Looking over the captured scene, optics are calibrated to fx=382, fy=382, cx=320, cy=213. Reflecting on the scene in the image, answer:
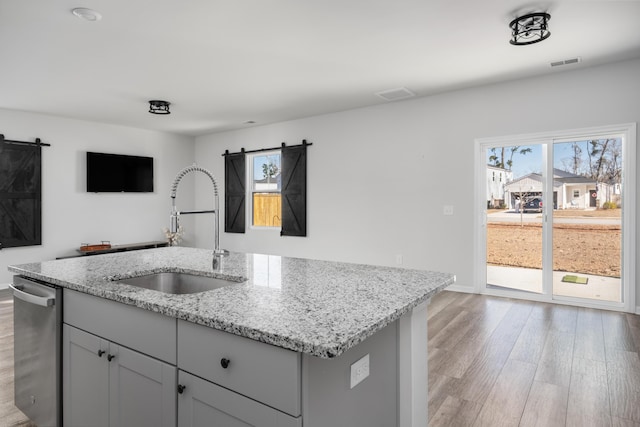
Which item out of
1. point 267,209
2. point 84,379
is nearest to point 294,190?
point 267,209

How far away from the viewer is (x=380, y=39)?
3312 millimetres

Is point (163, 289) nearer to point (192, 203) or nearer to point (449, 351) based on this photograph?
point (449, 351)

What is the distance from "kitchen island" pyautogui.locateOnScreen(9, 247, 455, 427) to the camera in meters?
1.01

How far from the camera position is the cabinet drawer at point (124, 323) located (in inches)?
51.8

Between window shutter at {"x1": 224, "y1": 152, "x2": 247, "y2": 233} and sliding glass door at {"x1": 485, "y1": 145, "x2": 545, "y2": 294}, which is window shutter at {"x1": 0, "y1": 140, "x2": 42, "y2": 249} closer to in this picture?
window shutter at {"x1": 224, "y1": 152, "x2": 247, "y2": 233}

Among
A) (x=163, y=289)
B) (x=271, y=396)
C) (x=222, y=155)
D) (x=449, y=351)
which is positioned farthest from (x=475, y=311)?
(x=222, y=155)

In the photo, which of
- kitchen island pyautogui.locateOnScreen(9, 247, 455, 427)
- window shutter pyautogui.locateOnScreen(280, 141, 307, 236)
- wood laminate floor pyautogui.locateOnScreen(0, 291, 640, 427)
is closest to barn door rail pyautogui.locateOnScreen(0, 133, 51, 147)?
wood laminate floor pyautogui.locateOnScreen(0, 291, 640, 427)

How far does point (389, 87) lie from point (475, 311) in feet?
9.11

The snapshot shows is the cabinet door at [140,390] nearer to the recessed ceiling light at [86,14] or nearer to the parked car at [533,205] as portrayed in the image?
the recessed ceiling light at [86,14]

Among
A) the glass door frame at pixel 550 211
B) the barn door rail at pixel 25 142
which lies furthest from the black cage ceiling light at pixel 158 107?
the glass door frame at pixel 550 211

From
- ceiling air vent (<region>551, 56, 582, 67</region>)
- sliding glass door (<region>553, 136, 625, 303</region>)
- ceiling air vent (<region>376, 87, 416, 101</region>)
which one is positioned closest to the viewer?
ceiling air vent (<region>551, 56, 582, 67</region>)

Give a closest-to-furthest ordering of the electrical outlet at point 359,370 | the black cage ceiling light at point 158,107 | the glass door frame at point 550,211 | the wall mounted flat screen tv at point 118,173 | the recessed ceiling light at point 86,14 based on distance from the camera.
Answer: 1. the electrical outlet at point 359,370
2. the recessed ceiling light at point 86,14
3. the glass door frame at point 550,211
4. the black cage ceiling light at point 158,107
5. the wall mounted flat screen tv at point 118,173

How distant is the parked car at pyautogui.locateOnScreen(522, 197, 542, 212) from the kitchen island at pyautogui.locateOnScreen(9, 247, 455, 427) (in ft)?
11.2

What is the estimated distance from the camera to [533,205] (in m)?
4.55
